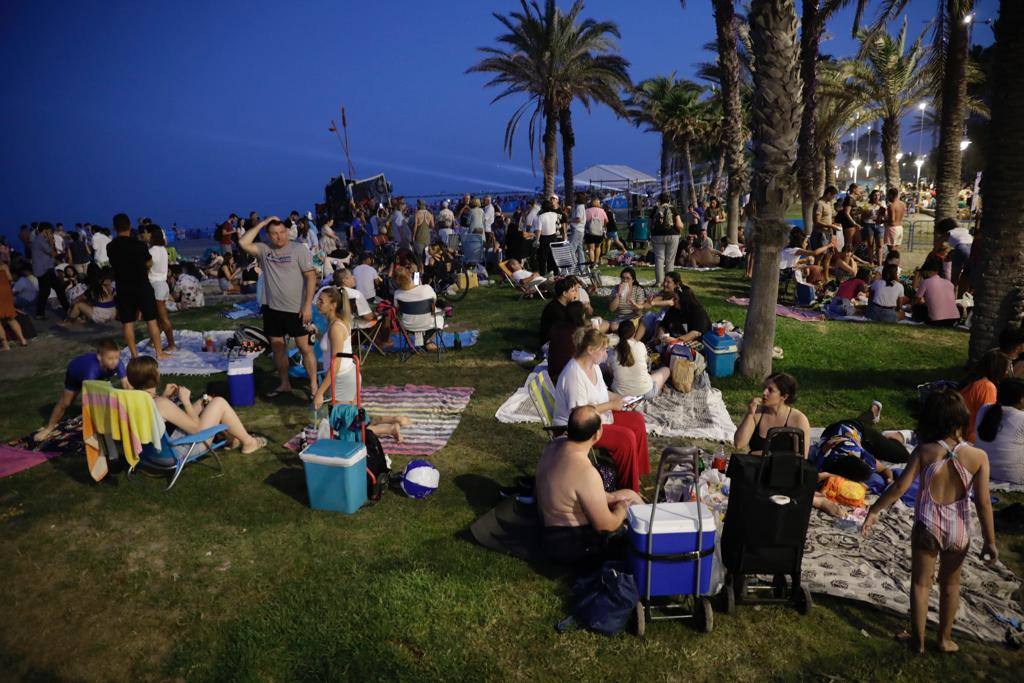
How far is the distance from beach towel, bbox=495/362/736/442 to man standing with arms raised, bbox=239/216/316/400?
8.25 feet

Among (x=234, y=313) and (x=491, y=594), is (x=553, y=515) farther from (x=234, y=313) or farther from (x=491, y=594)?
(x=234, y=313)

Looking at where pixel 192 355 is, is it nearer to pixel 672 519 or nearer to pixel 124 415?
pixel 124 415

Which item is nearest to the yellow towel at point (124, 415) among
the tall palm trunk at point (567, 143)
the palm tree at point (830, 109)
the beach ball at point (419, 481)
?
the beach ball at point (419, 481)

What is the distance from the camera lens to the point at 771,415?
5.29 metres

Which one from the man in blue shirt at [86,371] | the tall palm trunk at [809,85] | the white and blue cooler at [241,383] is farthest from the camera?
the tall palm trunk at [809,85]

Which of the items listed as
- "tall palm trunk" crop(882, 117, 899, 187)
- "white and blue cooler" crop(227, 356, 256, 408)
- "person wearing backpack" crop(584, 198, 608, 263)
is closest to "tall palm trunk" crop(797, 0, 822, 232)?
"person wearing backpack" crop(584, 198, 608, 263)

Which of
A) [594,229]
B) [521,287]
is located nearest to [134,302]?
[521,287]

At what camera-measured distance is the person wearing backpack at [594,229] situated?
16.8 m

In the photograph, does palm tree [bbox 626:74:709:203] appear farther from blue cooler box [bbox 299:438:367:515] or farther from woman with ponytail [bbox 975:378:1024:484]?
blue cooler box [bbox 299:438:367:515]

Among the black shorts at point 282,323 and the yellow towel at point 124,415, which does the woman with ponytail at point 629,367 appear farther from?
the yellow towel at point 124,415

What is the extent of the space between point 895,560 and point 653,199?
32.4 metres

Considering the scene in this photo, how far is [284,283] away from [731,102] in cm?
1497

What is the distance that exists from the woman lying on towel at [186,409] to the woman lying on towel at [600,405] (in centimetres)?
328

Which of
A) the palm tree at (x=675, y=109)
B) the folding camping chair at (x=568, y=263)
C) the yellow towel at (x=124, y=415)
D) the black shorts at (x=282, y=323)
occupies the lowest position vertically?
the yellow towel at (x=124, y=415)
